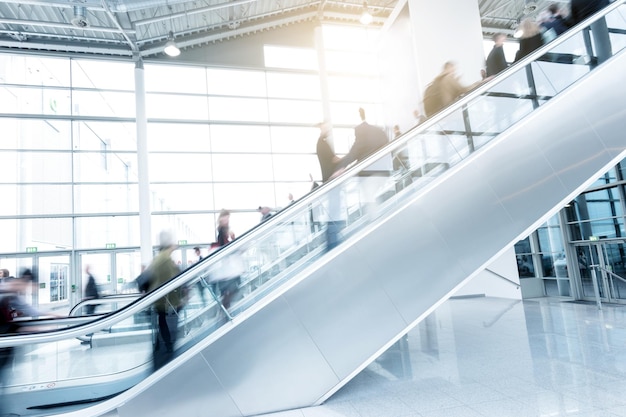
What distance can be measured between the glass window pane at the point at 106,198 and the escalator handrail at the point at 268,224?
40.8 ft

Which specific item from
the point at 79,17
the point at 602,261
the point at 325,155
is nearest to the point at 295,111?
the point at 79,17

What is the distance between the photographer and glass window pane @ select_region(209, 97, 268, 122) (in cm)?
1577

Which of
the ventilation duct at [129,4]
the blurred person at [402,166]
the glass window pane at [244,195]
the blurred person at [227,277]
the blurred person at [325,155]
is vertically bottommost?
the blurred person at [227,277]

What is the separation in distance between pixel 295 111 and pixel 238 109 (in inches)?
92.7

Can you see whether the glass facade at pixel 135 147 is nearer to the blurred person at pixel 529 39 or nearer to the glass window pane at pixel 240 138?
the glass window pane at pixel 240 138

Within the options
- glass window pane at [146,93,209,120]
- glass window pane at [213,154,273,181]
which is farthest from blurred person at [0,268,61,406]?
glass window pane at [146,93,209,120]

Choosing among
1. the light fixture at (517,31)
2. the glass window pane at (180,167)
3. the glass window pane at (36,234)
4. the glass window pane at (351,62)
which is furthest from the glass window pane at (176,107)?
the light fixture at (517,31)

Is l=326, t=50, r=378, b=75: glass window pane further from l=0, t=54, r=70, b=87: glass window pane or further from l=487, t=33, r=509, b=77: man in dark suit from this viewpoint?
l=487, t=33, r=509, b=77: man in dark suit

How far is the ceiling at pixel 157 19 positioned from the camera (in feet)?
41.6

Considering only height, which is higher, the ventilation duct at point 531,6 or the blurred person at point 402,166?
the ventilation duct at point 531,6

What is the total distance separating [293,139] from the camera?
16359 mm

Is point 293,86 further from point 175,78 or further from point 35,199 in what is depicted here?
point 35,199

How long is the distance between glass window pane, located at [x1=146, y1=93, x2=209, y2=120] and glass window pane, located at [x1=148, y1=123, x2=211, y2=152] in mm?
347

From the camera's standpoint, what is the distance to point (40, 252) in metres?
14.2
